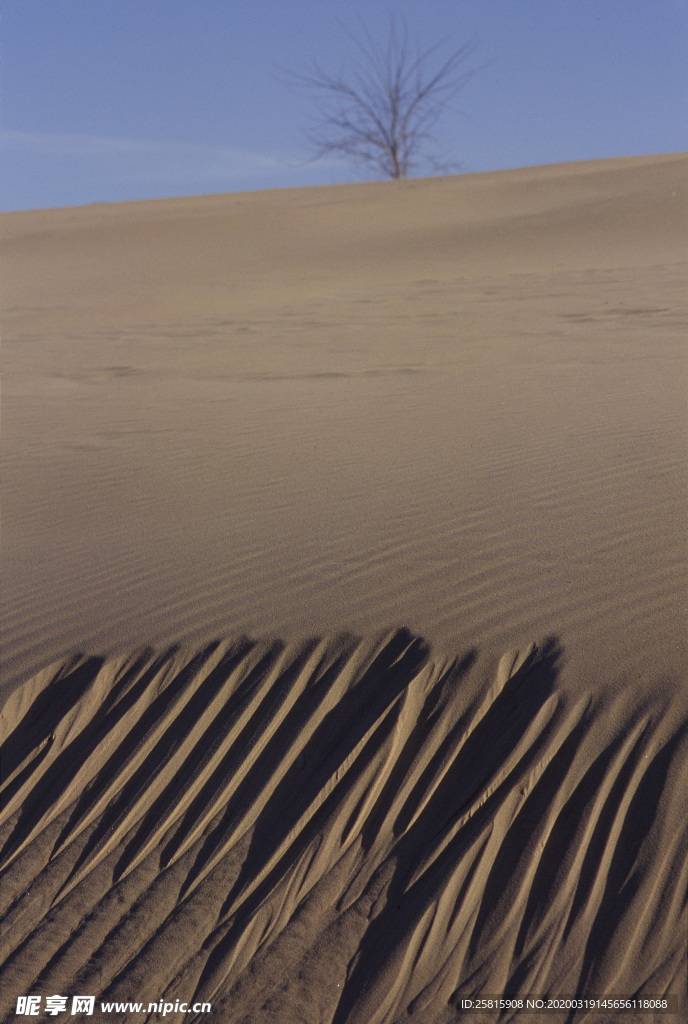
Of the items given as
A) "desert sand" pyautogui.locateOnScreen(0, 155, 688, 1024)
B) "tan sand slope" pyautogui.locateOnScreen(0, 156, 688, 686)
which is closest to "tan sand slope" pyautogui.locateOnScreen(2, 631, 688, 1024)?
"desert sand" pyautogui.locateOnScreen(0, 155, 688, 1024)

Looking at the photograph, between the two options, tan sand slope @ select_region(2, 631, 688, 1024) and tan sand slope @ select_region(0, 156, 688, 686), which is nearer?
tan sand slope @ select_region(2, 631, 688, 1024)

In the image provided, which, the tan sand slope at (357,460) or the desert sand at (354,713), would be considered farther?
the tan sand slope at (357,460)

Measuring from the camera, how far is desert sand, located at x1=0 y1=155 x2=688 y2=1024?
2.45 m

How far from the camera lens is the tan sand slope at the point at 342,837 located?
2.39 m

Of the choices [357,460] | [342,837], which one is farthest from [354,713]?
[357,460]

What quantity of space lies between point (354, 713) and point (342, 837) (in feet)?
1.47

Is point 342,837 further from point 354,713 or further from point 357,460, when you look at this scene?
point 357,460

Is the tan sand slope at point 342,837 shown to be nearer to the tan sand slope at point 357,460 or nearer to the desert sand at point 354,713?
the desert sand at point 354,713

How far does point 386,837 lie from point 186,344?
8.21 meters

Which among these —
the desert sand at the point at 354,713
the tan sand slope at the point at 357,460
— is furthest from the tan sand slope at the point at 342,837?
the tan sand slope at the point at 357,460

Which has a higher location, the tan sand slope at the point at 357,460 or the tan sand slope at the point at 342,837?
the tan sand slope at the point at 357,460

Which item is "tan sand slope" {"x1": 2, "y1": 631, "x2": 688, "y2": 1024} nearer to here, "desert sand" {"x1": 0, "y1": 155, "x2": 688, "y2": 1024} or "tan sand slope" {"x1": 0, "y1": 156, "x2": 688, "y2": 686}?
"desert sand" {"x1": 0, "y1": 155, "x2": 688, "y2": 1024}

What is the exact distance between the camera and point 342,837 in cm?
274

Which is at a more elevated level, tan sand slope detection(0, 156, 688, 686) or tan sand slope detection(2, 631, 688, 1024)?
tan sand slope detection(0, 156, 688, 686)
